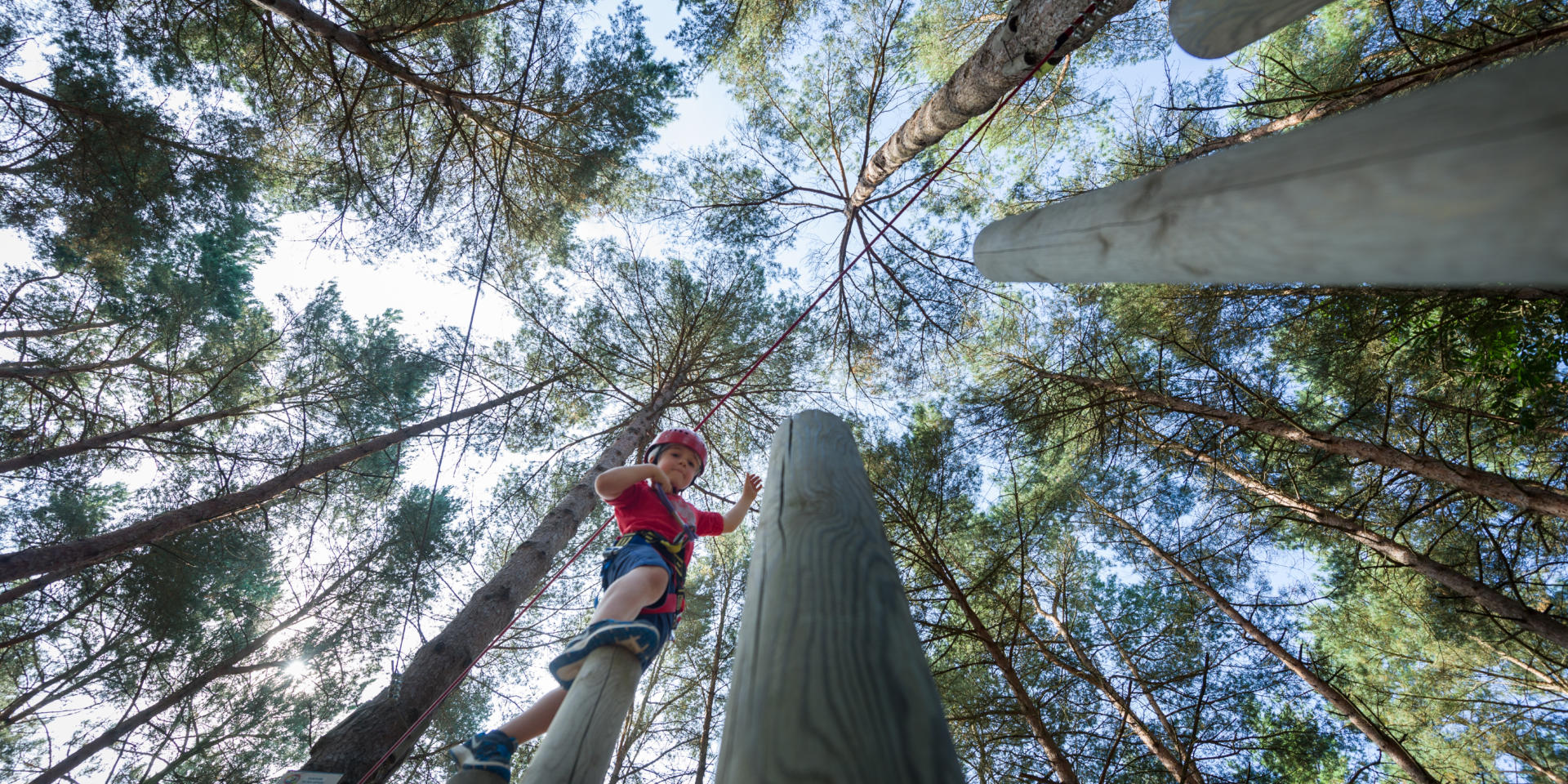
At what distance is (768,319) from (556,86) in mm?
3157

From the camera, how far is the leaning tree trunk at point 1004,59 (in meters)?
3.13

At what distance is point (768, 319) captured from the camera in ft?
22.1

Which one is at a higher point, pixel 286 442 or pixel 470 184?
pixel 470 184

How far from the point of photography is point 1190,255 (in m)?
0.74

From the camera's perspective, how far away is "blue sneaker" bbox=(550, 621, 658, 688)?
1.58 metres

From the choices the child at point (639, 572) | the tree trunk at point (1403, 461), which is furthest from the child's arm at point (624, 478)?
the tree trunk at point (1403, 461)

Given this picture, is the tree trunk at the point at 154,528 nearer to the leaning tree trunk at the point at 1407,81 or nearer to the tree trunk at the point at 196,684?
the tree trunk at the point at 196,684

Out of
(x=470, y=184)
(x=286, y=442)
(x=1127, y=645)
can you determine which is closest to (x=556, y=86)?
(x=470, y=184)

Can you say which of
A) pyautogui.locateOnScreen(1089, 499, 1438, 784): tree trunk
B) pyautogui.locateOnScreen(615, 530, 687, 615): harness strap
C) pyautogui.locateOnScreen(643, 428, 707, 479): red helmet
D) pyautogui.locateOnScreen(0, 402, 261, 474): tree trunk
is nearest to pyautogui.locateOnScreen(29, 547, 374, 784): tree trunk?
pyautogui.locateOnScreen(0, 402, 261, 474): tree trunk

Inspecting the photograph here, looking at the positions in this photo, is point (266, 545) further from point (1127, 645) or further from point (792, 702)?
point (1127, 645)

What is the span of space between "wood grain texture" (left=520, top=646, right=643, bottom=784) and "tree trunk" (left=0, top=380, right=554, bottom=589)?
14.1 feet

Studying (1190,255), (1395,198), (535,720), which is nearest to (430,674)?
(535,720)

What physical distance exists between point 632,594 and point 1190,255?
1.85m

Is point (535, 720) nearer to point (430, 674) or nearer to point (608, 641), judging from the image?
point (608, 641)
